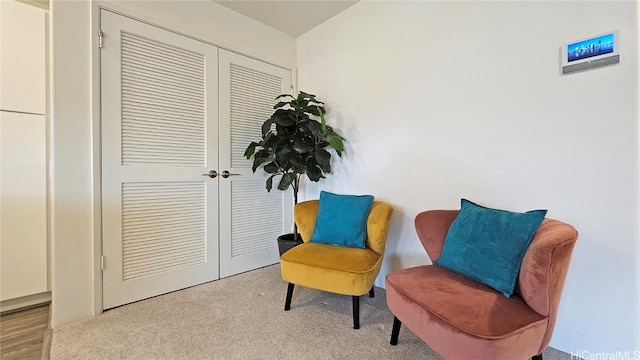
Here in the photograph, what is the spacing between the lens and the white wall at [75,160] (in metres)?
1.75

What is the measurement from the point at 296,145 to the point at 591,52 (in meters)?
1.89

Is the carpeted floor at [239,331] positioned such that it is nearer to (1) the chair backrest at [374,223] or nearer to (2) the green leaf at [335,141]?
(1) the chair backrest at [374,223]

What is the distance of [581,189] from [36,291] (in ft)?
11.8

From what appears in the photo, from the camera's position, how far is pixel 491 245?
4.34 feet

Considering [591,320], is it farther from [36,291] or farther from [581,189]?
[36,291]

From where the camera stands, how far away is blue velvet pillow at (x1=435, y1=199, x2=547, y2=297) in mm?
1246

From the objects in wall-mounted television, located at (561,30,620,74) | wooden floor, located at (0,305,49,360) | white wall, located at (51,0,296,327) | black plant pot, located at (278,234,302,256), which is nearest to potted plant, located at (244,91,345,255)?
black plant pot, located at (278,234,302,256)

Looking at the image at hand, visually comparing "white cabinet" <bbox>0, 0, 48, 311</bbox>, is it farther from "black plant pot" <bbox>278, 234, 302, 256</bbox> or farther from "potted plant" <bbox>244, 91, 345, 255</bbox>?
"black plant pot" <bbox>278, 234, 302, 256</bbox>

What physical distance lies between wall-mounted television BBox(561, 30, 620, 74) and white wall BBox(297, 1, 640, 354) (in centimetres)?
3

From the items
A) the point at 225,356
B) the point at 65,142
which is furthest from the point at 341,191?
the point at 65,142

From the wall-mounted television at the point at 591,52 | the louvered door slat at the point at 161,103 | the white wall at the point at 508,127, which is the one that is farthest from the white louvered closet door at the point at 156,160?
the wall-mounted television at the point at 591,52

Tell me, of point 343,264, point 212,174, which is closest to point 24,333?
point 212,174

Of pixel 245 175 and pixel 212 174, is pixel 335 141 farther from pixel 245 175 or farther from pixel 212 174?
pixel 212 174

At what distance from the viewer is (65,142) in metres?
1.78
